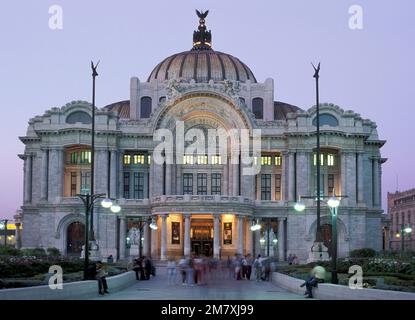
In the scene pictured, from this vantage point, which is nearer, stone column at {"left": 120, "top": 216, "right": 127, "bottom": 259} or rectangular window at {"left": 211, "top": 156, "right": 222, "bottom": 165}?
stone column at {"left": 120, "top": 216, "right": 127, "bottom": 259}

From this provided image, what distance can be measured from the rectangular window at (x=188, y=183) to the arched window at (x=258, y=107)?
54.6ft

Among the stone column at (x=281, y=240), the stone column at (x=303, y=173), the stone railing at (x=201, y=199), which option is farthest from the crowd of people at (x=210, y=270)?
the stone column at (x=303, y=173)

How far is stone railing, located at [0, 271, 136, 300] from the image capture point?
1019 inches

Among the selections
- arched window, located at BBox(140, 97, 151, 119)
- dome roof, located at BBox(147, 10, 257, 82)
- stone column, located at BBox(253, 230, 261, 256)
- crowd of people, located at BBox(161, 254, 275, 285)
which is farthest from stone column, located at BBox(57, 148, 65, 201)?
crowd of people, located at BBox(161, 254, 275, 285)

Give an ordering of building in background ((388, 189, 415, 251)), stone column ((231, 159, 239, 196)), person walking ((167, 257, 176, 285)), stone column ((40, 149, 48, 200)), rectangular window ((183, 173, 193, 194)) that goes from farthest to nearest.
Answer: building in background ((388, 189, 415, 251)), rectangular window ((183, 173, 193, 194)), stone column ((231, 159, 239, 196)), stone column ((40, 149, 48, 200)), person walking ((167, 257, 176, 285))

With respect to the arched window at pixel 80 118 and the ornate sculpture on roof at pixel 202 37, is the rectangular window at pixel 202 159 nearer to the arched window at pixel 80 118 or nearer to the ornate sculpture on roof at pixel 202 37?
the arched window at pixel 80 118

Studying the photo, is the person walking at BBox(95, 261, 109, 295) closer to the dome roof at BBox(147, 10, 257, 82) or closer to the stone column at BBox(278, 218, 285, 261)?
the stone column at BBox(278, 218, 285, 261)

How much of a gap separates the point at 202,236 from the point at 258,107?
85.8 feet

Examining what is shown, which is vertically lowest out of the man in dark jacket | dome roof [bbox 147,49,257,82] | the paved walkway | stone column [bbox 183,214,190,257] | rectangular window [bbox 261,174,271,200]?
the paved walkway

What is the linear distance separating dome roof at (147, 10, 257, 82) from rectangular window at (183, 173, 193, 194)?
1924 centimetres

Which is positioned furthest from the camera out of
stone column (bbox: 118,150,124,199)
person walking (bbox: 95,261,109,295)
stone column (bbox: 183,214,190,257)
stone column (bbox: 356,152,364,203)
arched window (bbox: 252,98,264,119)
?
arched window (bbox: 252,98,264,119)

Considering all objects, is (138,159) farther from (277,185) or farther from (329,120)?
(329,120)

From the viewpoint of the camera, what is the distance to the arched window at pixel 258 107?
113 m
